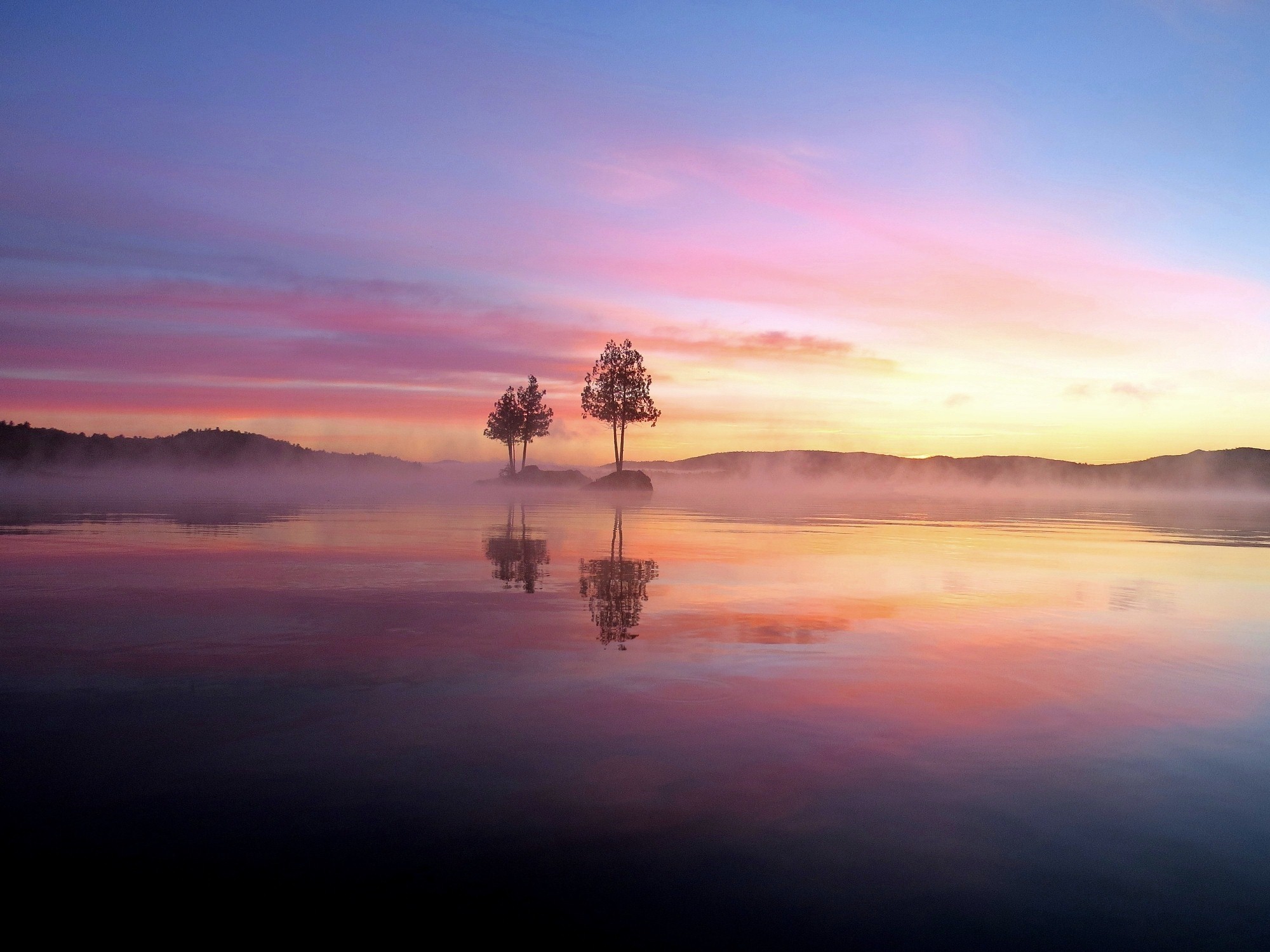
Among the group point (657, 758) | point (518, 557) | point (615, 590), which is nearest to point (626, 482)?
point (518, 557)

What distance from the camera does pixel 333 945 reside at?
2979 millimetres

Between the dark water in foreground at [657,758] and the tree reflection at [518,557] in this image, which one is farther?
the tree reflection at [518,557]

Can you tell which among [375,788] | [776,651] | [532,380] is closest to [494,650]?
[776,651]

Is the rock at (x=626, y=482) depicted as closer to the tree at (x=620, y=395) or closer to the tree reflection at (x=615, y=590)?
the tree at (x=620, y=395)

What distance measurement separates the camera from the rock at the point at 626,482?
58.9m

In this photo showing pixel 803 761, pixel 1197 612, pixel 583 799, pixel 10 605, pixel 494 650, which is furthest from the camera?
pixel 1197 612

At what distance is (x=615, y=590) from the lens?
37.1 ft

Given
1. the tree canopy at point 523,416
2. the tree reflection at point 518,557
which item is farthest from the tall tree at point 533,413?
the tree reflection at point 518,557

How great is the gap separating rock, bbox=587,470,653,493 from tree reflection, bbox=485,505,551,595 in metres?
36.5

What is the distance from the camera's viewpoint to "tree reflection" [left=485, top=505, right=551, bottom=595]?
12.1 meters

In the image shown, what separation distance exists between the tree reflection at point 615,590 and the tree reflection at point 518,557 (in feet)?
2.47

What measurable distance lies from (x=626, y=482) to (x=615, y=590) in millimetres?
48030

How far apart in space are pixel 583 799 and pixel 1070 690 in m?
4.44

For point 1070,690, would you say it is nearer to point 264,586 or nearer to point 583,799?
point 583,799
